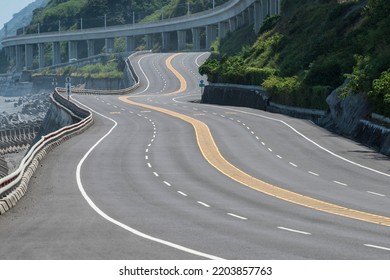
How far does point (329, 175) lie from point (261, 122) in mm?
32422

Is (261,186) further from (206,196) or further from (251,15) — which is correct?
(251,15)

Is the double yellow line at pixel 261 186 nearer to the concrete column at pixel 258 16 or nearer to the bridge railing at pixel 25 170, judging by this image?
the bridge railing at pixel 25 170

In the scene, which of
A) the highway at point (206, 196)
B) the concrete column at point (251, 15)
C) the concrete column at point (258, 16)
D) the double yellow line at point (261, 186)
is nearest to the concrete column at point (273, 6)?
the concrete column at point (258, 16)

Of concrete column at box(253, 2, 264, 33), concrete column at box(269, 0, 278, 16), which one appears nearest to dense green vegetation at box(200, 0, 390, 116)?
concrete column at box(269, 0, 278, 16)

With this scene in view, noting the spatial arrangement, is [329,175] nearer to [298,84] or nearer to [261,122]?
[261,122]

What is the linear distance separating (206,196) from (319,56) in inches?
2216

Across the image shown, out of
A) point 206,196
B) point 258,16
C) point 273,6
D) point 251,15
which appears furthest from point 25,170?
point 251,15

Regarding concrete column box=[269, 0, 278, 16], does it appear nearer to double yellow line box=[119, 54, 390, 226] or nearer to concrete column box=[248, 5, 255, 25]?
concrete column box=[248, 5, 255, 25]

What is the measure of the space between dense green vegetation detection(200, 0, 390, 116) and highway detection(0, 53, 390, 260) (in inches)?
171

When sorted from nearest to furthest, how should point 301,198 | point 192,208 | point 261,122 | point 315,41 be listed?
1. point 192,208
2. point 301,198
3. point 261,122
4. point 315,41

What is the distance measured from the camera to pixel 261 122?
3177 inches

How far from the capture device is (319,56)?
9412 centimetres
